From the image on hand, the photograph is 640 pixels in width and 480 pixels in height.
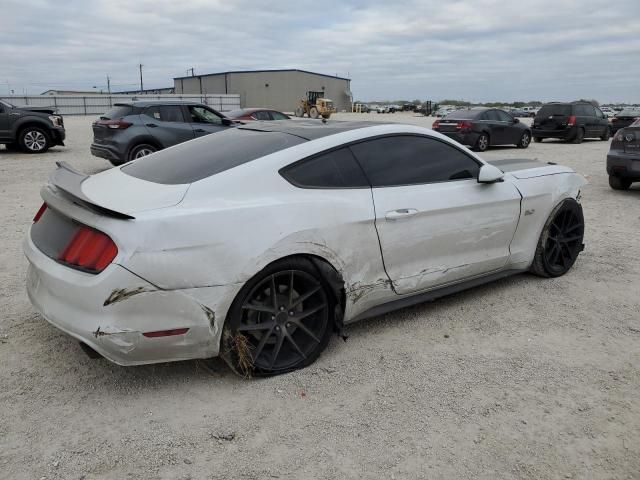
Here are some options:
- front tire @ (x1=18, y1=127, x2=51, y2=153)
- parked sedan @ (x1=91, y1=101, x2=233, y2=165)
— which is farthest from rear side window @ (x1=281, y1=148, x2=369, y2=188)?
front tire @ (x1=18, y1=127, x2=51, y2=153)

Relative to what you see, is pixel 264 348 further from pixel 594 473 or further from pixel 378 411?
pixel 594 473

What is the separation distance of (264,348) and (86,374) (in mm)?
1054

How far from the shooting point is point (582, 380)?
324cm

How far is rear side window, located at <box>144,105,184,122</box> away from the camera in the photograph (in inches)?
460

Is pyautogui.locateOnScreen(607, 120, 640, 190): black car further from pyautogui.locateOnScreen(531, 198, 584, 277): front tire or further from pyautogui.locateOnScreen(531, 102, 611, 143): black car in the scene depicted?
pyautogui.locateOnScreen(531, 102, 611, 143): black car

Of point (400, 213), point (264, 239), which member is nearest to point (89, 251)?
point (264, 239)

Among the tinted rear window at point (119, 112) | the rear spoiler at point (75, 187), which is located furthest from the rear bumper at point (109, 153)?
the rear spoiler at point (75, 187)

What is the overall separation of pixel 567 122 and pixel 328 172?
1910 cm

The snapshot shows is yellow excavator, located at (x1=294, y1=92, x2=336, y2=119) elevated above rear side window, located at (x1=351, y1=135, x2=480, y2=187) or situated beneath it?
situated beneath

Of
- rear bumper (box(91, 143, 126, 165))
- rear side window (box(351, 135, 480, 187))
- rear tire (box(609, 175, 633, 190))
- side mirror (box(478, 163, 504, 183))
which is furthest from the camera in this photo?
rear bumper (box(91, 143, 126, 165))

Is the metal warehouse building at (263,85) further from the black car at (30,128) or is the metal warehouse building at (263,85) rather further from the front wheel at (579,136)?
the black car at (30,128)

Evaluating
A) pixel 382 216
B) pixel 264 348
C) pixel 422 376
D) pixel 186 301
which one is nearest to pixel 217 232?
pixel 186 301

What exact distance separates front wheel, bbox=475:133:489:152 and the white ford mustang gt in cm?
1309

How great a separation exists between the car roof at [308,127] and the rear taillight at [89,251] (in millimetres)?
1458
